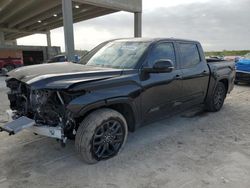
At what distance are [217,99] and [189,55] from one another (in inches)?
68.1

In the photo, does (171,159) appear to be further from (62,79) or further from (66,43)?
(66,43)

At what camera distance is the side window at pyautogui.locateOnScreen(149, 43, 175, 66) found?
4.02 m

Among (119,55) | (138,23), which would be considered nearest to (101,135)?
(119,55)

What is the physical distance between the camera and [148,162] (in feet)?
11.4

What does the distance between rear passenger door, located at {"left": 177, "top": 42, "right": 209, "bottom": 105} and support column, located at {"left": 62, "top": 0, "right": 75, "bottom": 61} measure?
965cm

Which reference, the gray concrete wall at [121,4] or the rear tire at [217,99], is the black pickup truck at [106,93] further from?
the gray concrete wall at [121,4]

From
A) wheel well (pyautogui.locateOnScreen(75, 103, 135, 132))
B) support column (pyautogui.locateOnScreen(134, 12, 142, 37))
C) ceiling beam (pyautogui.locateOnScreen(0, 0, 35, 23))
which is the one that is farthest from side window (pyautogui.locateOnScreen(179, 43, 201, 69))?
ceiling beam (pyautogui.locateOnScreen(0, 0, 35, 23))

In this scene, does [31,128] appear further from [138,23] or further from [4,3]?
[4,3]

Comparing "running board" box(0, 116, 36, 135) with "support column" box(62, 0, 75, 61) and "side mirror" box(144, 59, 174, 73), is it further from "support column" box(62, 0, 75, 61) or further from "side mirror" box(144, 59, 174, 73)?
"support column" box(62, 0, 75, 61)

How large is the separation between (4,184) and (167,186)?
1.97 m

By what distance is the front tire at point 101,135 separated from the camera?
126 inches

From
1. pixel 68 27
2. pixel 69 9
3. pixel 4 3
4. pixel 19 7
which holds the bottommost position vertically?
pixel 68 27

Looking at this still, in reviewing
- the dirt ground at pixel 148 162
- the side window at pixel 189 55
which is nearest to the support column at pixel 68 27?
the side window at pixel 189 55

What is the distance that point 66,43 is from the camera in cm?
1399
